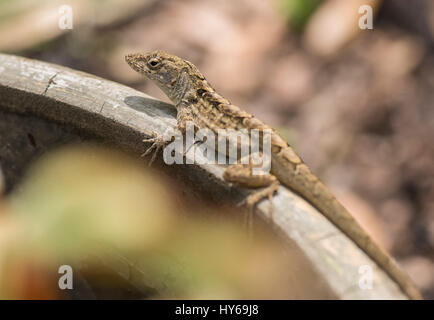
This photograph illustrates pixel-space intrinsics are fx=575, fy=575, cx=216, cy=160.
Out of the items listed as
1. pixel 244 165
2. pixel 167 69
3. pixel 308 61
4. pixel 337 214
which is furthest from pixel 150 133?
pixel 308 61

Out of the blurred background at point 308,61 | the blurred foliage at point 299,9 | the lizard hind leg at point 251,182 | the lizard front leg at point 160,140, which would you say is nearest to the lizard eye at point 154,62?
the lizard front leg at point 160,140

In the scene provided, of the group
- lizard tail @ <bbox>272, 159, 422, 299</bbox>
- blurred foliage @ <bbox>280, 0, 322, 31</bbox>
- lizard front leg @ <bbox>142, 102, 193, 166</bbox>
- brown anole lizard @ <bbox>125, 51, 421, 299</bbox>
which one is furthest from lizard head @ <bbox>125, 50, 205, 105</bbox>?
blurred foliage @ <bbox>280, 0, 322, 31</bbox>

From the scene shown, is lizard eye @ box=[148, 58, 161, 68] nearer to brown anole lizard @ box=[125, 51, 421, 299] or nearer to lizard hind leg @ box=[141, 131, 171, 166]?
brown anole lizard @ box=[125, 51, 421, 299]

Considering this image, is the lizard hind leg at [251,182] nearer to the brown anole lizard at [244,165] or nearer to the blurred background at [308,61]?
the brown anole lizard at [244,165]

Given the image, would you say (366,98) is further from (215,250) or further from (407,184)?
(215,250)

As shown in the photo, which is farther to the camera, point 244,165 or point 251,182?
point 244,165

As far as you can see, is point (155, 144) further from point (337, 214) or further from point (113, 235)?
point (337, 214)
